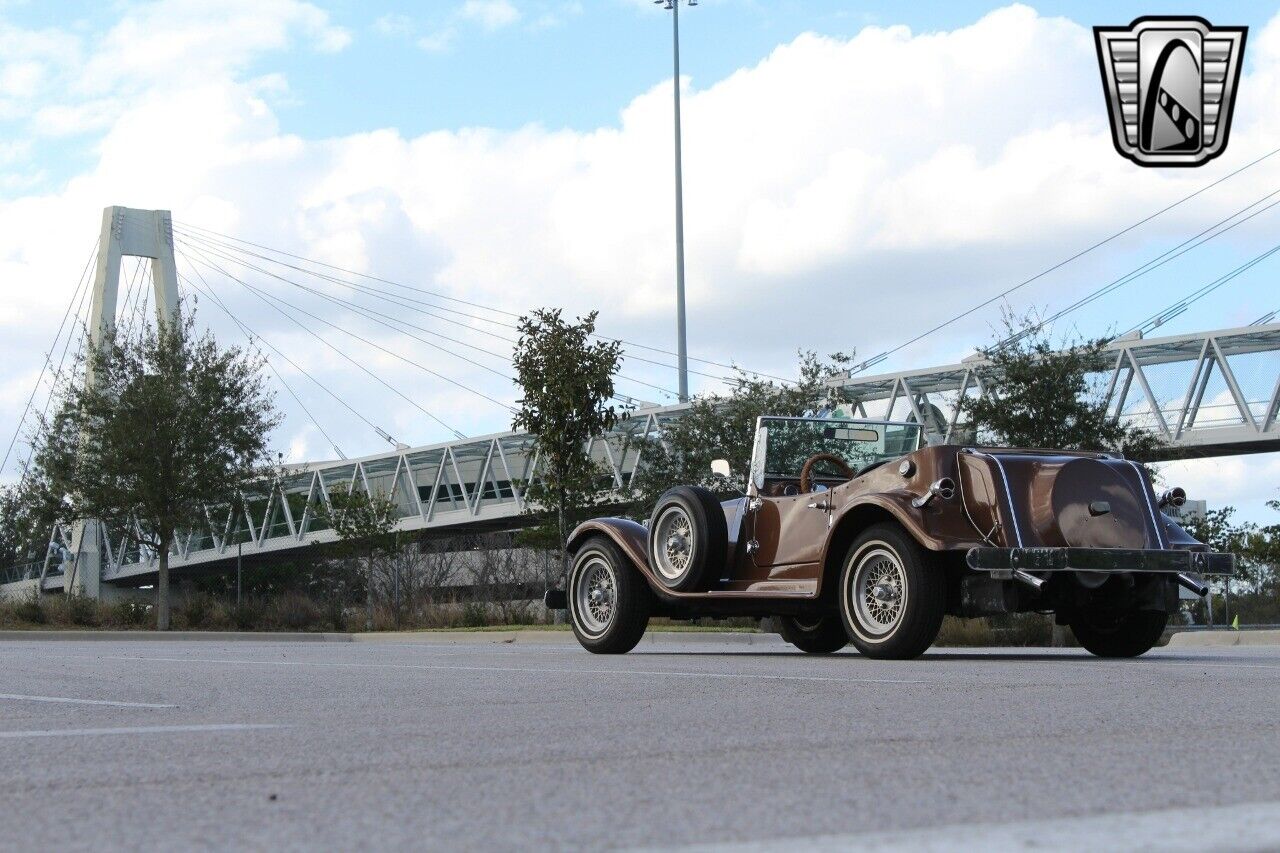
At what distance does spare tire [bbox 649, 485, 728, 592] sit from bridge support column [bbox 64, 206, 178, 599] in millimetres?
31569

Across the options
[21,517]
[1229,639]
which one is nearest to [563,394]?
[1229,639]

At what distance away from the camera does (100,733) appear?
547cm

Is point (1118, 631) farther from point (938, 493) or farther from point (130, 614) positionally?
point (130, 614)

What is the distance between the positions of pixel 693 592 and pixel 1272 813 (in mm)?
8754

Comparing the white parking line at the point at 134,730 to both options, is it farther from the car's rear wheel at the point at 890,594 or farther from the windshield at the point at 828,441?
the windshield at the point at 828,441

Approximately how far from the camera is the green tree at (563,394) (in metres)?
26.4

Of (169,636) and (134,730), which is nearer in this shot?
(134,730)

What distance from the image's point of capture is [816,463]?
1284 cm

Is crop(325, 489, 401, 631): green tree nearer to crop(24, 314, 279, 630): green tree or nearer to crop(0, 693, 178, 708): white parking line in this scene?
crop(24, 314, 279, 630): green tree

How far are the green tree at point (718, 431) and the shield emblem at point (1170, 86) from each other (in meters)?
20.7

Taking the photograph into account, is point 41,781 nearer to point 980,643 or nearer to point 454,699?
point 454,699

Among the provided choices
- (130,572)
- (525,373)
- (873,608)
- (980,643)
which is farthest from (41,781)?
(130,572)

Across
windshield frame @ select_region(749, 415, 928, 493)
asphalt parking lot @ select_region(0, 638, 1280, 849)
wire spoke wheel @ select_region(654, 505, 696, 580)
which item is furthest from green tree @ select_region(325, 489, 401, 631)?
asphalt parking lot @ select_region(0, 638, 1280, 849)

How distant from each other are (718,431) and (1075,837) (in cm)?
3079
